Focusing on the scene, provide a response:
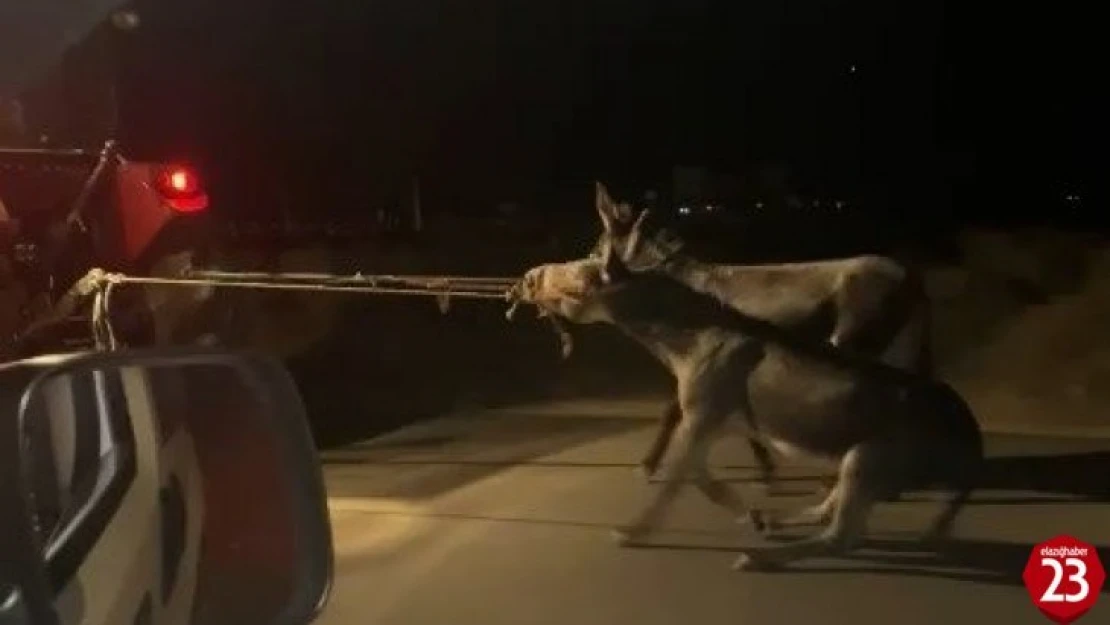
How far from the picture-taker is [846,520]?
768cm

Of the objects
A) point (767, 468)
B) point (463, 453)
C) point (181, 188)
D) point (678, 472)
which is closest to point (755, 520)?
point (678, 472)

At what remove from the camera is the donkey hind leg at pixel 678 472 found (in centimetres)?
819

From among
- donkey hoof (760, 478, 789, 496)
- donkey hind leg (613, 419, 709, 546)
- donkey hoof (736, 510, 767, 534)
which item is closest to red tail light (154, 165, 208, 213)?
donkey hind leg (613, 419, 709, 546)

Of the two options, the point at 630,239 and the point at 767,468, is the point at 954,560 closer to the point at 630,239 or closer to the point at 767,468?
the point at 767,468

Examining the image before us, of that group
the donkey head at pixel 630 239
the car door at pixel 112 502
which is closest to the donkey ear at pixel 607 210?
the donkey head at pixel 630 239

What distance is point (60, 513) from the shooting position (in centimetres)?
317

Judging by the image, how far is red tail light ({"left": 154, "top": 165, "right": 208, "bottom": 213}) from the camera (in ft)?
27.6

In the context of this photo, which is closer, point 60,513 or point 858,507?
point 60,513

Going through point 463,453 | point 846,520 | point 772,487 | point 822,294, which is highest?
point 822,294

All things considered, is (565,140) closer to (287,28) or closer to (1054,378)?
(287,28)

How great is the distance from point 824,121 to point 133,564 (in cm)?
4927

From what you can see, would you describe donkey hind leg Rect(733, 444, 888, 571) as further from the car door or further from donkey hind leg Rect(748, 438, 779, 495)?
the car door

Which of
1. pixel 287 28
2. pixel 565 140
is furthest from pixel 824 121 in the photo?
pixel 287 28

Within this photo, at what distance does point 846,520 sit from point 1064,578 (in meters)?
0.88
